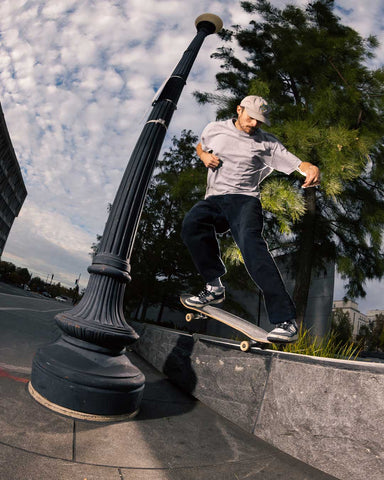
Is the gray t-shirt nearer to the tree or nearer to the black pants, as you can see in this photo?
the black pants

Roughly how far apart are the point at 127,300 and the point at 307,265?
1002 cm

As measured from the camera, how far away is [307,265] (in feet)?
26.1

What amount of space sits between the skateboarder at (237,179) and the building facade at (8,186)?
67770mm

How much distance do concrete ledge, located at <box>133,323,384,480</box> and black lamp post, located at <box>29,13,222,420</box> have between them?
739mm

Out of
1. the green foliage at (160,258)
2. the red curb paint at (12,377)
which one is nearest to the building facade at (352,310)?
the green foliage at (160,258)

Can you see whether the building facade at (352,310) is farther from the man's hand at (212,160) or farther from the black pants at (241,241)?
the man's hand at (212,160)

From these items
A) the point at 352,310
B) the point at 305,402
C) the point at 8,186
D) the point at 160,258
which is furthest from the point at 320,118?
the point at 8,186

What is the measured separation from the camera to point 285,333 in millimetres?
2033

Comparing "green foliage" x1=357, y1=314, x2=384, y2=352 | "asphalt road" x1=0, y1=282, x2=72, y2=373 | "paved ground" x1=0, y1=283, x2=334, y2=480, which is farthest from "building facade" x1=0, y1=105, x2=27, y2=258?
"paved ground" x1=0, y1=283, x2=334, y2=480

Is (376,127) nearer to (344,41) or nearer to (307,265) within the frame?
(344,41)

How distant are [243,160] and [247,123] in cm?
27

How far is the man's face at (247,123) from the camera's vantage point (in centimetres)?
233

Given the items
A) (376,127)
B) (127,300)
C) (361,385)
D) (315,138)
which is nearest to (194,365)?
(361,385)

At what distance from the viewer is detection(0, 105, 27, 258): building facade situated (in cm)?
6550
